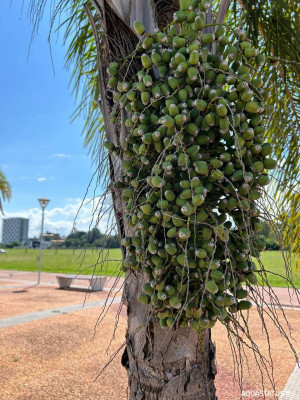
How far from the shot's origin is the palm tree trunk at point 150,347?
1.90m

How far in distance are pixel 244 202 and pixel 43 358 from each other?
5.37 meters

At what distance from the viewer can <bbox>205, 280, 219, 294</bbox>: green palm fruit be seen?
1472 millimetres

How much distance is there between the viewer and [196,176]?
1.54 meters

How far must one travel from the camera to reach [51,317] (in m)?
8.52

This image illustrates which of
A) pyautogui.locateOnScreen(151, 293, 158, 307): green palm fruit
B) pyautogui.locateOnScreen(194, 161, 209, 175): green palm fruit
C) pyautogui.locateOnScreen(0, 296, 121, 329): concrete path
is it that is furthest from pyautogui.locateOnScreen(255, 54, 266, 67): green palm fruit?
pyautogui.locateOnScreen(0, 296, 121, 329): concrete path

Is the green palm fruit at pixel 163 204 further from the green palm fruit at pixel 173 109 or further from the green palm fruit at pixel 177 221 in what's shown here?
the green palm fruit at pixel 173 109

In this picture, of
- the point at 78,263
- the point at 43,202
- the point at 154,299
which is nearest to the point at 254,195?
the point at 154,299

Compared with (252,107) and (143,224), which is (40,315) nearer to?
(143,224)

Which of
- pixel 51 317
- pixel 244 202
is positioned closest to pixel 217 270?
pixel 244 202

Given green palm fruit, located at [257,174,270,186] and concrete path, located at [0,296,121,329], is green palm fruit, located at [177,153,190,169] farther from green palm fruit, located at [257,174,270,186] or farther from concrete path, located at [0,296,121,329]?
concrete path, located at [0,296,121,329]

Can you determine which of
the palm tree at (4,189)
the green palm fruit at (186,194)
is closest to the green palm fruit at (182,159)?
the green palm fruit at (186,194)

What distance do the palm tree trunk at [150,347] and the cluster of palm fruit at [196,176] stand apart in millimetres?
239

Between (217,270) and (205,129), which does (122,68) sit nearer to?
(205,129)

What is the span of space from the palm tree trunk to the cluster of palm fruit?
0.78 feet
